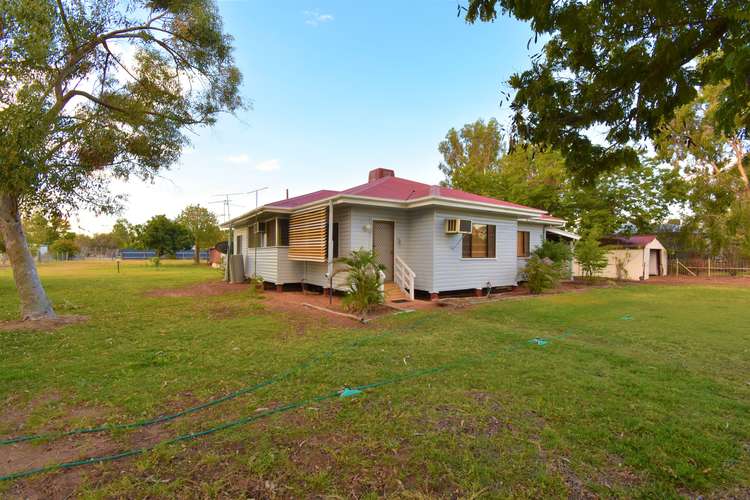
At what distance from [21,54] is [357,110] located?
1022 centimetres

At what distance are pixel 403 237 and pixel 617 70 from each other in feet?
25.6

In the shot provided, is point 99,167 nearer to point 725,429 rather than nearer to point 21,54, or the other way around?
point 21,54

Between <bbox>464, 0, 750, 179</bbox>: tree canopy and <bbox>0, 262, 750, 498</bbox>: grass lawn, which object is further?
<bbox>464, 0, 750, 179</bbox>: tree canopy

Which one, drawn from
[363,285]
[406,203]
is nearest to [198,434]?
[363,285]

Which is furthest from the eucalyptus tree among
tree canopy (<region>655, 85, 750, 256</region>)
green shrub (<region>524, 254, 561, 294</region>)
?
tree canopy (<region>655, 85, 750, 256</region>)

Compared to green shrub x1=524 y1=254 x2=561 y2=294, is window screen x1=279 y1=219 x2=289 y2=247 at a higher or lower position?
higher

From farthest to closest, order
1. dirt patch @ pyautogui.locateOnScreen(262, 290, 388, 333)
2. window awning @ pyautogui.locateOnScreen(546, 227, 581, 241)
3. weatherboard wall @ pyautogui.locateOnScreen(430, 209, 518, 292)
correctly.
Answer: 1. window awning @ pyautogui.locateOnScreen(546, 227, 581, 241)
2. weatherboard wall @ pyautogui.locateOnScreen(430, 209, 518, 292)
3. dirt patch @ pyautogui.locateOnScreen(262, 290, 388, 333)

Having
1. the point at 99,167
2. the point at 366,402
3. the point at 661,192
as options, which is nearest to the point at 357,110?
the point at 99,167

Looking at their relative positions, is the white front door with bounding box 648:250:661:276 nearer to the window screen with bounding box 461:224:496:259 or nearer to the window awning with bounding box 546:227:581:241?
the window awning with bounding box 546:227:581:241

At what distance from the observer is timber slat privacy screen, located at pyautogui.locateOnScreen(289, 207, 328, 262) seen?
32.8 ft

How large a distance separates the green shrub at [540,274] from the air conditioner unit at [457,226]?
3333mm

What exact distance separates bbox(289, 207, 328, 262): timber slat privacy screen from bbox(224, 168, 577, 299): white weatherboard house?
0.09ft

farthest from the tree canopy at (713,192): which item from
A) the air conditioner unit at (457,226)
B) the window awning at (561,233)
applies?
the air conditioner unit at (457,226)

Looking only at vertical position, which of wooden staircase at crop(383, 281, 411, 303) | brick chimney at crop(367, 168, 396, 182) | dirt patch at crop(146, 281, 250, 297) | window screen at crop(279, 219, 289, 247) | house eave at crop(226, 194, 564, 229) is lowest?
dirt patch at crop(146, 281, 250, 297)
